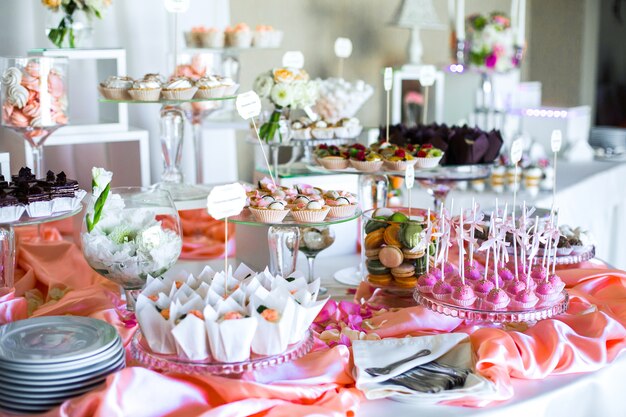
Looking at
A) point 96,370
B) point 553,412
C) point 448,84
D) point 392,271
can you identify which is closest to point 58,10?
point 392,271

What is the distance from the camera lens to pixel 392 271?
1.86 meters

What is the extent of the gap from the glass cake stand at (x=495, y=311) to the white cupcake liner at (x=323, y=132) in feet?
3.23

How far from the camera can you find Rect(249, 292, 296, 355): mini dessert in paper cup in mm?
1286

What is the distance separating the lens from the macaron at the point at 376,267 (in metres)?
1.87

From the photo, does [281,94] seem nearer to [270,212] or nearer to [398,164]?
[398,164]

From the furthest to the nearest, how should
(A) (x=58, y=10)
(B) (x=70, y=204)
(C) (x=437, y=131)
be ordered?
(A) (x=58, y=10), (C) (x=437, y=131), (B) (x=70, y=204)

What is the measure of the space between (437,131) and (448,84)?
2.64m

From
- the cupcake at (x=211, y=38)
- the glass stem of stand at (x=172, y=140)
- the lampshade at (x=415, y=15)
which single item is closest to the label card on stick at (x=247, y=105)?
the glass stem of stand at (x=172, y=140)

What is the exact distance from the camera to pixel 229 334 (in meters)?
1.26

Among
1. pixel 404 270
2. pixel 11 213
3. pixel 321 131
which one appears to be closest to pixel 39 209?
pixel 11 213

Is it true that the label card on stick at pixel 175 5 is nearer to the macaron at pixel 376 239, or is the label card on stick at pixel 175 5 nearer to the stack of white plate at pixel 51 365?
the macaron at pixel 376 239

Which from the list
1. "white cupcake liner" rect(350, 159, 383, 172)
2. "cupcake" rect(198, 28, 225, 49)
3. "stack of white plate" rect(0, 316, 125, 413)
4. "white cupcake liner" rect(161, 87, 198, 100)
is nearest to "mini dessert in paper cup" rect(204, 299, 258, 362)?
"stack of white plate" rect(0, 316, 125, 413)

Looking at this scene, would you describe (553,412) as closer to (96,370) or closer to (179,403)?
(179,403)

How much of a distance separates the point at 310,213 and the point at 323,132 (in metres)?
0.78
